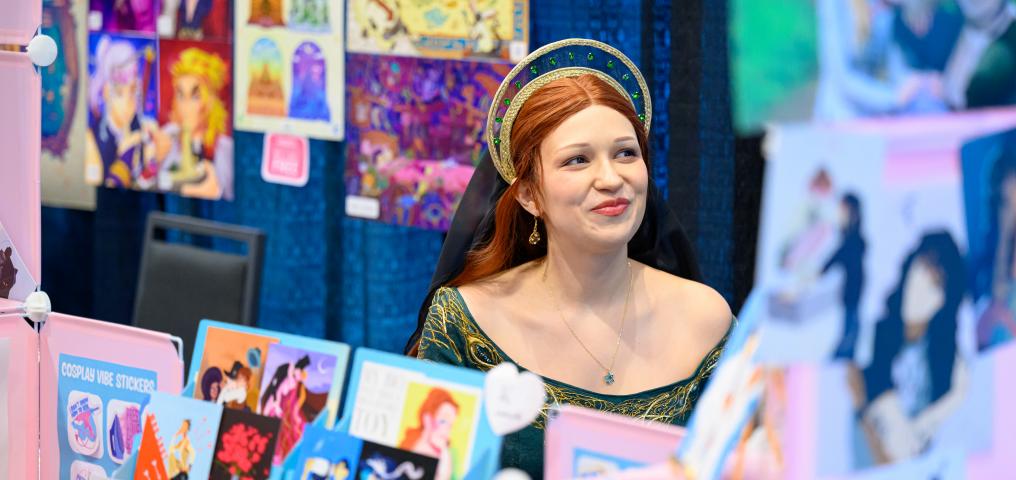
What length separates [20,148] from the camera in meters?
1.83

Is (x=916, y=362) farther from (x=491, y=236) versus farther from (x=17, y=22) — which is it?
(x=491, y=236)

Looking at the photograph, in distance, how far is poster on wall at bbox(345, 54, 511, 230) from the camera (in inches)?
136

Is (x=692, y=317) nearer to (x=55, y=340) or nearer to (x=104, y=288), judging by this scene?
(x=55, y=340)

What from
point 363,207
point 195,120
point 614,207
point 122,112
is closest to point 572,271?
point 614,207

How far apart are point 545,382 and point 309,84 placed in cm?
187

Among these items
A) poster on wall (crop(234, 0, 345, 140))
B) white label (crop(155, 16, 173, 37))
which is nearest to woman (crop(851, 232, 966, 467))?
poster on wall (crop(234, 0, 345, 140))

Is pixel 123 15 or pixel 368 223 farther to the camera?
pixel 123 15

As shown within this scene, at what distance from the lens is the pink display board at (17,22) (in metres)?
1.81

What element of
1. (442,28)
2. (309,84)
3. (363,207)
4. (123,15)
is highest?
(123,15)

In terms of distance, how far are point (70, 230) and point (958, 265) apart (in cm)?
443

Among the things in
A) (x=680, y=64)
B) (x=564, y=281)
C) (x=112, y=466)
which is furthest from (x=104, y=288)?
(x=112, y=466)

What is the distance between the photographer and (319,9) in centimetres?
379

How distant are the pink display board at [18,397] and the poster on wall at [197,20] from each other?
2418 millimetres

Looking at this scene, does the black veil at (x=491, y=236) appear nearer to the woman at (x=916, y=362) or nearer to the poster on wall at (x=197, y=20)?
the woman at (x=916, y=362)
